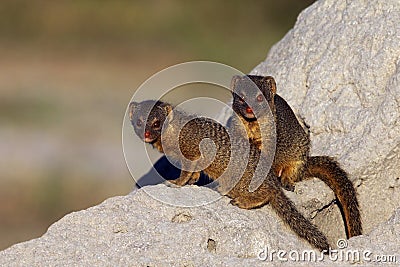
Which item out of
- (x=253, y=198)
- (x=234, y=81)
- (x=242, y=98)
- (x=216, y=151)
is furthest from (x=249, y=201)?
(x=234, y=81)

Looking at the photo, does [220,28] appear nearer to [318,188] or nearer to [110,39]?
[110,39]

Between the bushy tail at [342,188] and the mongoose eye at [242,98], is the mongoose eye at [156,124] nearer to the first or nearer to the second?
the mongoose eye at [242,98]

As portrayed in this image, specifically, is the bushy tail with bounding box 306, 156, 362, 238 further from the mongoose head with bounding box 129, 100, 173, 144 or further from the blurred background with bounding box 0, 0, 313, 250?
the blurred background with bounding box 0, 0, 313, 250


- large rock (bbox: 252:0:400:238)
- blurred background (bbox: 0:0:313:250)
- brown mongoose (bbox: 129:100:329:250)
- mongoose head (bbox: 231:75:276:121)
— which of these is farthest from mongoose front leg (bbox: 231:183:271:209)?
blurred background (bbox: 0:0:313:250)

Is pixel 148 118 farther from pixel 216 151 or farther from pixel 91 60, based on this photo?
pixel 91 60

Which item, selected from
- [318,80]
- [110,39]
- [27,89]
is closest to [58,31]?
[110,39]

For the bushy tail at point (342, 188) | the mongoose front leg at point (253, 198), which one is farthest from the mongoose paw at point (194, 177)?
the bushy tail at point (342, 188)
